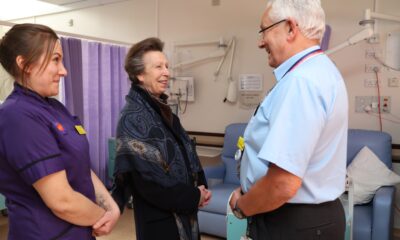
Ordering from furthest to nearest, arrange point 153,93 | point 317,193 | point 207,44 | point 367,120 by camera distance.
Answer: point 207,44 → point 367,120 → point 153,93 → point 317,193

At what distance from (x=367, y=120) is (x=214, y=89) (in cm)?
160

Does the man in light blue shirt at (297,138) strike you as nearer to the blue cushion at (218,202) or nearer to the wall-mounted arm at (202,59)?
the blue cushion at (218,202)

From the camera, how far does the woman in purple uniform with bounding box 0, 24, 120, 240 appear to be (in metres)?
0.94

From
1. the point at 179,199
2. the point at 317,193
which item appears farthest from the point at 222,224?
the point at 317,193

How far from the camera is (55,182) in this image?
97cm

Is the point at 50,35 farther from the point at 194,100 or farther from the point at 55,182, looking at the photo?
the point at 194,100

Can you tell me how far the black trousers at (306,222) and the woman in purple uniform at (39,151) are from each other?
61 cm

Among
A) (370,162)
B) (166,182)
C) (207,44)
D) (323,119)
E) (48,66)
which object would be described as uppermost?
(207,44)

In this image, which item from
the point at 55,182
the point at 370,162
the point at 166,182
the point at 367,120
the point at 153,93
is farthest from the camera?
the point at 367,120

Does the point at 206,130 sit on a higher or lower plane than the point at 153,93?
lower

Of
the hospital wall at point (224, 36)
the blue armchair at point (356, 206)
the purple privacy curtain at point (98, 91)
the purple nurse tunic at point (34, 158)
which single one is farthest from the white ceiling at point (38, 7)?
the purple nurse tunic at point (34, 158)

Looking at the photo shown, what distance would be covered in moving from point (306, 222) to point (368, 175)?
1.82 meters

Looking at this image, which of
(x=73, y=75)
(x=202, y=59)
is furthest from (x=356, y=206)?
(x=73, y=75)

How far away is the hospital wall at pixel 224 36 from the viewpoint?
2971 mm
